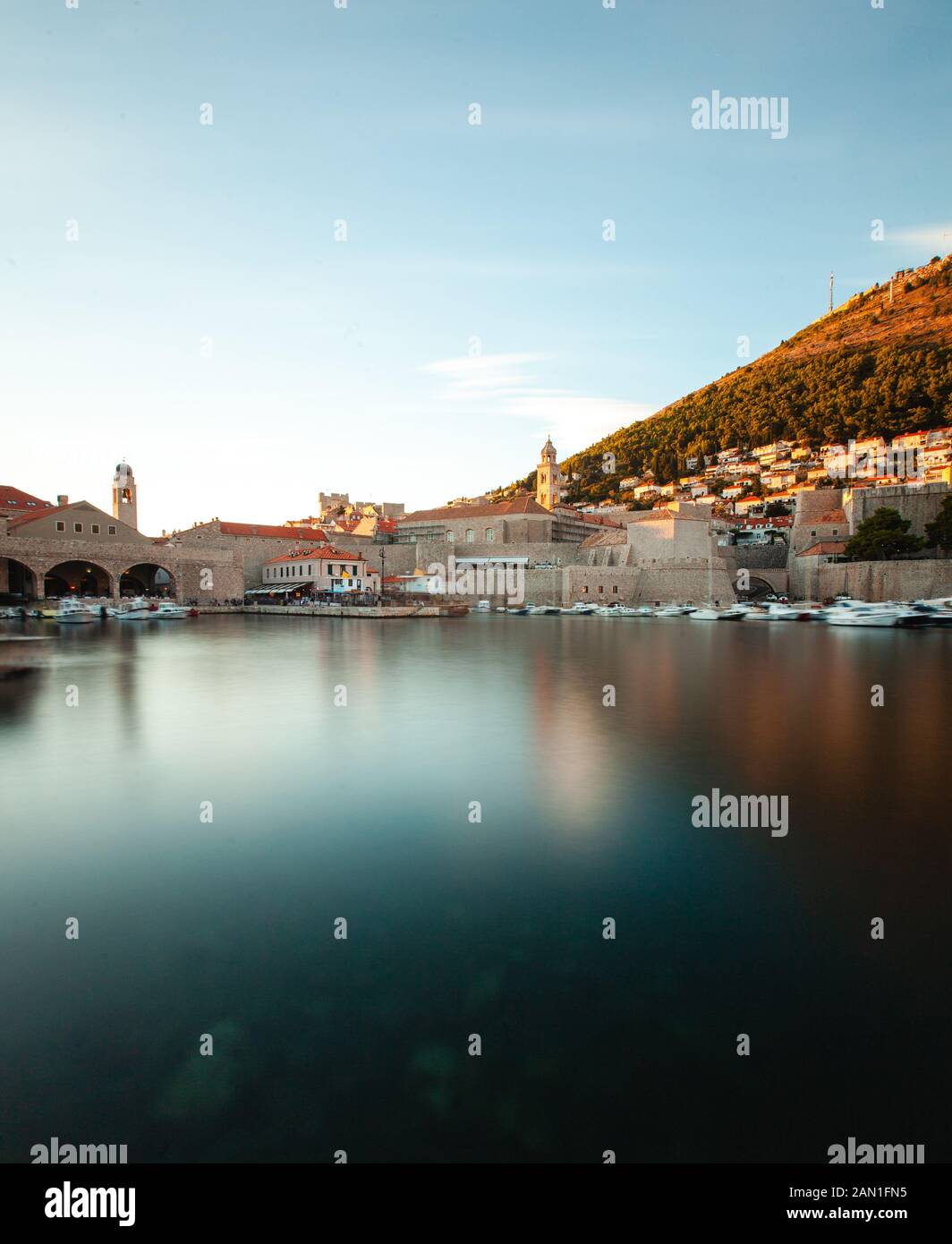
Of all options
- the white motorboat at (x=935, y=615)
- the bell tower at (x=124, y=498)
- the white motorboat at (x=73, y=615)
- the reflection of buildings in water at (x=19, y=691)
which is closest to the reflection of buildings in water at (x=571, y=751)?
the reflection of buildings in water at (x=19, y=691)

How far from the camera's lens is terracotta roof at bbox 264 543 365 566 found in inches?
1548

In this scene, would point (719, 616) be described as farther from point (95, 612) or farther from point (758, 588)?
point (95, 612)

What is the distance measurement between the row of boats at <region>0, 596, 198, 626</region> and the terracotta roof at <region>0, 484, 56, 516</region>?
7775mm

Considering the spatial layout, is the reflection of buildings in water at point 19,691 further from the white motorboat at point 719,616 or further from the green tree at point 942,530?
the green tree at point 942,530

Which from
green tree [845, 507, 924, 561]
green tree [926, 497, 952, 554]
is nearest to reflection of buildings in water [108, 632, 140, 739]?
green tree [845, 507, 924, 561]

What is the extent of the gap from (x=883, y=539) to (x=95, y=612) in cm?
3389

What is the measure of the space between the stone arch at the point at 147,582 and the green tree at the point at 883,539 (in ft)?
111

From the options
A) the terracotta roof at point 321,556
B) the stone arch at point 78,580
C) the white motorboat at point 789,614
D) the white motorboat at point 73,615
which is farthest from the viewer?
the terracotta roof at point 321,556

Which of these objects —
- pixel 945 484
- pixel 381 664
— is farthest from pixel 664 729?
pixel 945 484

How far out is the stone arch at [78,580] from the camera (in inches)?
1307

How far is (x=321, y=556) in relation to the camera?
129 ft

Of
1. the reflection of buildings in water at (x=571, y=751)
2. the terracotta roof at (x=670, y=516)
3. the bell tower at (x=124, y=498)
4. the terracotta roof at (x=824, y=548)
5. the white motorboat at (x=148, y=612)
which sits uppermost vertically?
the bell tower at (x=124, y=498)

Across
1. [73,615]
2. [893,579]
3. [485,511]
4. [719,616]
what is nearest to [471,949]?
[73,615]
